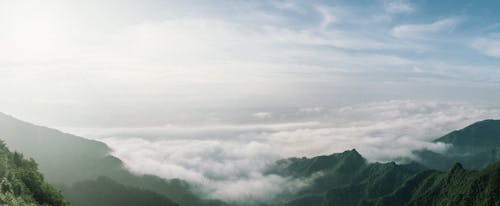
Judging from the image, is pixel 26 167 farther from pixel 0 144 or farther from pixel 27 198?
pixel 27 198

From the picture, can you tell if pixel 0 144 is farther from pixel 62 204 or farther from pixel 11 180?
pixel 11 180

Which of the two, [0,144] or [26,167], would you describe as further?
[0,144]

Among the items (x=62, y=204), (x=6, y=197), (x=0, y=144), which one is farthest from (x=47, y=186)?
(x=6, y=197)

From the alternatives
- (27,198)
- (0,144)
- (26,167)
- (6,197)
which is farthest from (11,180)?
(0,144)

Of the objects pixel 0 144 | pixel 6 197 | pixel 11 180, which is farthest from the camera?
pixel 0 144

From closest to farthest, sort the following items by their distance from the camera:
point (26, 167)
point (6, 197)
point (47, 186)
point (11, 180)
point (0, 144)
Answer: point (6, 197), point (11, 180), point (47, 186), point (26, 167), point (0, 144)

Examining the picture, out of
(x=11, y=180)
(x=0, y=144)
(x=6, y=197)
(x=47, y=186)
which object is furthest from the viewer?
(x=0, y=144)

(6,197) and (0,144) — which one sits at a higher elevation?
(0,144)

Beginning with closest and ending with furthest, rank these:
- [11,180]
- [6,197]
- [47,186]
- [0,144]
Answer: [6,197]
[11,180]
[47,186]
[0,144]

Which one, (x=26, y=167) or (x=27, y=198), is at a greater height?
(x=26, y=167)

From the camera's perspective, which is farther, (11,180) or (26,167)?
(26,167)
